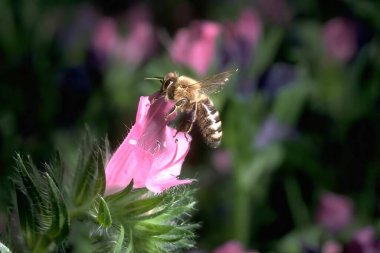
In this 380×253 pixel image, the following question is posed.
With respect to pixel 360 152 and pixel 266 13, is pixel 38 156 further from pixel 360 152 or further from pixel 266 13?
pixel 266 13

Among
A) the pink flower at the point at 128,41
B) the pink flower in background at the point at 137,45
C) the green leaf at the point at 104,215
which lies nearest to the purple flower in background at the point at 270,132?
the pink flower at the point at 128,41

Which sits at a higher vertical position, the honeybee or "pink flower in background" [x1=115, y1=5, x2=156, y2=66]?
the honeybee

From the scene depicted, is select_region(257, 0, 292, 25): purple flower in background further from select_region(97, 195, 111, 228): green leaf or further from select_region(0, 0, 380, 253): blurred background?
select_region(97, 195, 111, 228): green leaf

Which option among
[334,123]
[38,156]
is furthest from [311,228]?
[38,156]

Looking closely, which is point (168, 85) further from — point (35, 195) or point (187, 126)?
point (35, 195)

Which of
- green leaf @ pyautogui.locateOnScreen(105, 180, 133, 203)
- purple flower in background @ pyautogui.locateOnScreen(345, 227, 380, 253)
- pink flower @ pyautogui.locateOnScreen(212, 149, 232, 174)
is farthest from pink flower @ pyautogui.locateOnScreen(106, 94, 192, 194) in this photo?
pink flower @ pyautogui.locateOnScreen(212, 149, 232, 174)

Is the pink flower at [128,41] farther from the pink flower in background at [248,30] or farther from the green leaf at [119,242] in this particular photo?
the green leaf at [119,242]
